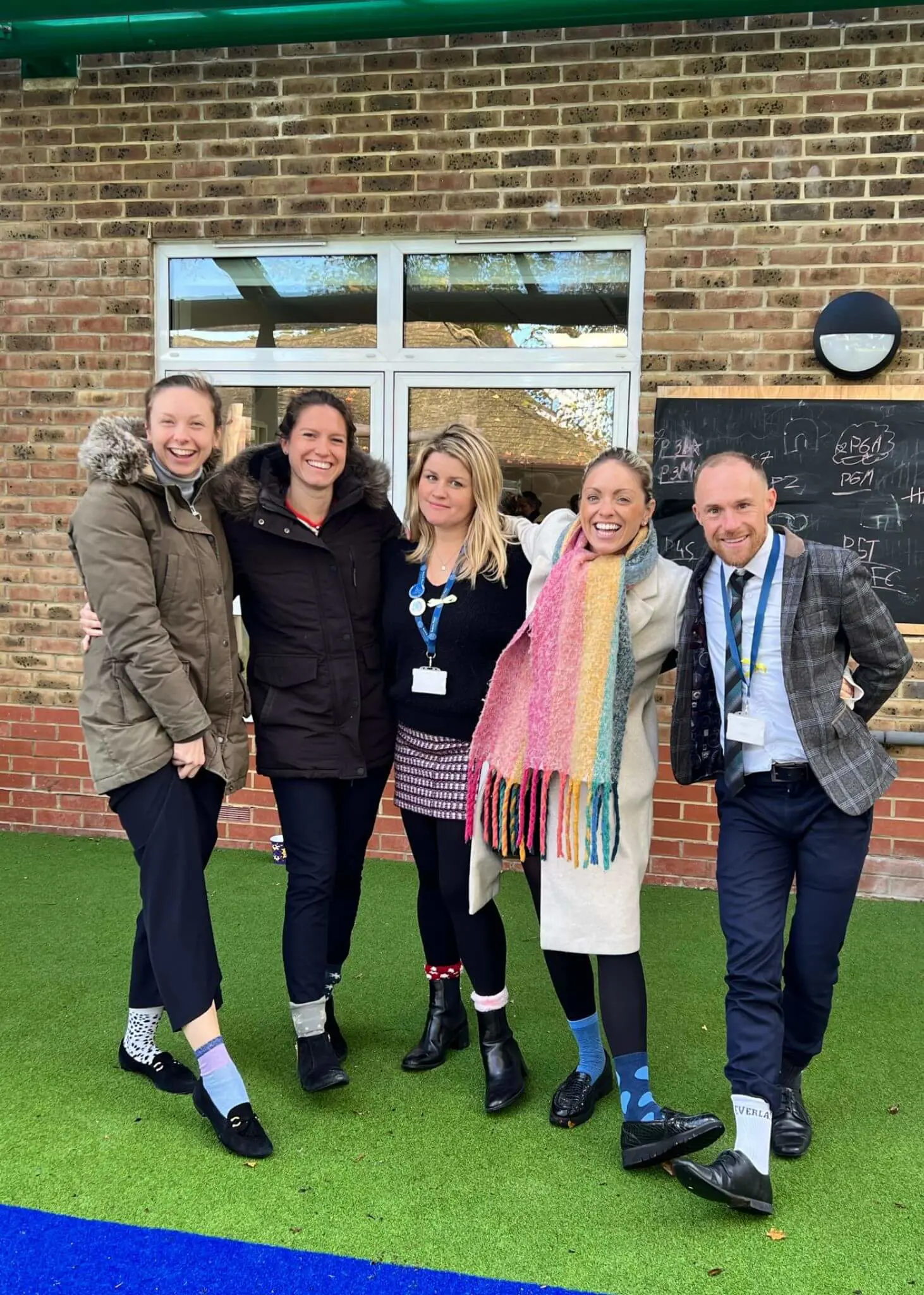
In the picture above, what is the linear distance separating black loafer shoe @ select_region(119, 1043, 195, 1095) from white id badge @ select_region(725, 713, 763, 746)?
178 cm

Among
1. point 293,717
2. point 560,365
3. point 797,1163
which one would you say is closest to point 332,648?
point 293,717

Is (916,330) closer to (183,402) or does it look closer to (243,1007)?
(183,402)

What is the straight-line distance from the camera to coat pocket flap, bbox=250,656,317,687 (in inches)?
117

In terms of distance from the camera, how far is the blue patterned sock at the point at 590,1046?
2934 mm

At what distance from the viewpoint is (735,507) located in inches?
99.0

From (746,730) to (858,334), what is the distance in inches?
104

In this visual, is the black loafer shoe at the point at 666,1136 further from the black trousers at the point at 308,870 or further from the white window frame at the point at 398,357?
the white window frame at the point at 398,357

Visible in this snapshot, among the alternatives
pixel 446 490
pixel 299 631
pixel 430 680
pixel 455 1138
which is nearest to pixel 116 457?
pixel 299 631

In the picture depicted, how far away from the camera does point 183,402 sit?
8.99ft

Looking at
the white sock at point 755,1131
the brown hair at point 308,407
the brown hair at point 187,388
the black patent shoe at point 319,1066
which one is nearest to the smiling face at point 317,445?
the brown hair at point 308,407

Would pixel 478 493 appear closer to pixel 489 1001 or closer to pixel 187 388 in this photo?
pixel 187 388

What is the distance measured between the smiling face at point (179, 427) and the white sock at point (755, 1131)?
2.08 m

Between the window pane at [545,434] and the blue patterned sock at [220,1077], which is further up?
the window pane at [545,434]

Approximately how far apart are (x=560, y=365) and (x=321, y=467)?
2.29 metres
